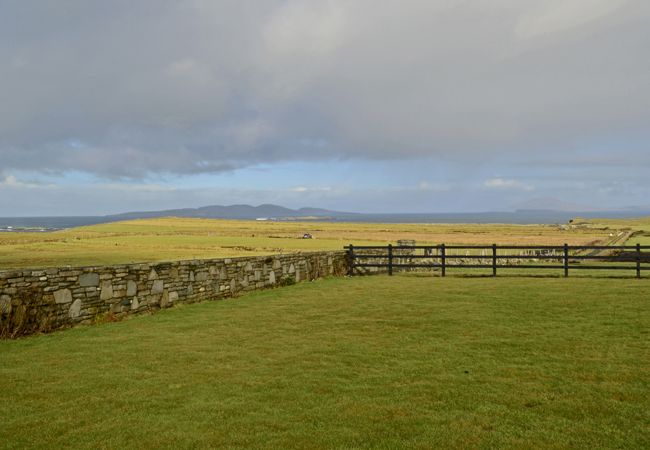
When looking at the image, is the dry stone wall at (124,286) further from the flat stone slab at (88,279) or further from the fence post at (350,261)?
the fence post at (350,261)

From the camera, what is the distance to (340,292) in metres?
16.8

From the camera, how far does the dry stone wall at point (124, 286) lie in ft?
35.3

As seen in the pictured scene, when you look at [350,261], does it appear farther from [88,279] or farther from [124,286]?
[88,279]

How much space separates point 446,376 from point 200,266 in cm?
961

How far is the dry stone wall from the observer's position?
1077 centimetres

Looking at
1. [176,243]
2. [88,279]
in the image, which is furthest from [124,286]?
[176,243]

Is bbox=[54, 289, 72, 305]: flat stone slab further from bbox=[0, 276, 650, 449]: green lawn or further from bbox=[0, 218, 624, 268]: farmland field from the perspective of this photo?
bbox=[0, 218, 624, 268]: farmland field

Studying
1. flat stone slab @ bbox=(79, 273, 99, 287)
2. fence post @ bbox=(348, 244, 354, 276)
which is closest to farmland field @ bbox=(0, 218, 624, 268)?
fence post @ bbox=(348, 244, 354, 276)

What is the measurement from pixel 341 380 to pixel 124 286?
7443 mm

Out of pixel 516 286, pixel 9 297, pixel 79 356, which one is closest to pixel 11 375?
pixel 79 356

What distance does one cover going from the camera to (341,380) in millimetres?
7172

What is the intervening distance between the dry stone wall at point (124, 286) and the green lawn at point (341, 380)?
2.20 feet

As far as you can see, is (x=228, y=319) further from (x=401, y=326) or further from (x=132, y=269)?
(x=401, y=326)

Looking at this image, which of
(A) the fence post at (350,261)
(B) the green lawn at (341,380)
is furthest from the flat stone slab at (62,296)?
(A) the fence post at (350,261)
